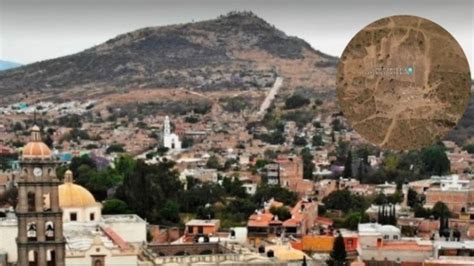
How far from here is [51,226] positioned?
5.61m

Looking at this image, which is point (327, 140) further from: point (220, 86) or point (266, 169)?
point (220, 86)

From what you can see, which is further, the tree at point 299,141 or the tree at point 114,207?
the tree at point 299,141

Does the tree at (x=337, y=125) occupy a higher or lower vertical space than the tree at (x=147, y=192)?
higher

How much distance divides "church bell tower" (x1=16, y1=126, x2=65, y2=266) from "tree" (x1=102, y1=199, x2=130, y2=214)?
4.63 meters

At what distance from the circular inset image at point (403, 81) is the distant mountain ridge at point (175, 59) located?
26.1 metres

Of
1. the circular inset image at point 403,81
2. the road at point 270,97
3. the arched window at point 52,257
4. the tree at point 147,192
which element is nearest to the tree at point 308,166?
the tree at point 147,192

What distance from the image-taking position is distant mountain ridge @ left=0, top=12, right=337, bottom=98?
34219mm

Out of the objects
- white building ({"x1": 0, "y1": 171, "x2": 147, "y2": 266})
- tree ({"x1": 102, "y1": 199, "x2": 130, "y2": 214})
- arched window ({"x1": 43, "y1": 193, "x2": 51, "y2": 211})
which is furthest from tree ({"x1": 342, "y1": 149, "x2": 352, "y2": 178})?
arched window ({"x1": 43, "y1": 193, "x2": 51, "y2": 211})

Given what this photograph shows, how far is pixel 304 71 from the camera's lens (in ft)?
119

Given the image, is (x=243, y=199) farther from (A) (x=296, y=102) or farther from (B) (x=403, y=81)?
(A) (x=296, y=102)

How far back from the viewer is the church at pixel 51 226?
5496 millimetres

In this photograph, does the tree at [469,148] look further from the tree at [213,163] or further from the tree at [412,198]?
the tree at [412,198]

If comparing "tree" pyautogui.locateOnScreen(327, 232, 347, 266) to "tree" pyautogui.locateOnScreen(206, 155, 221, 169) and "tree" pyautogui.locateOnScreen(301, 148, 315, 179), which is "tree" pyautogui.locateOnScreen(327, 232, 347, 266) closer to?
"tree" pyautogui.locateOnScreen(301, 148, 315, 179)

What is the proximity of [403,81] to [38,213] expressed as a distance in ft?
→ 8.16
